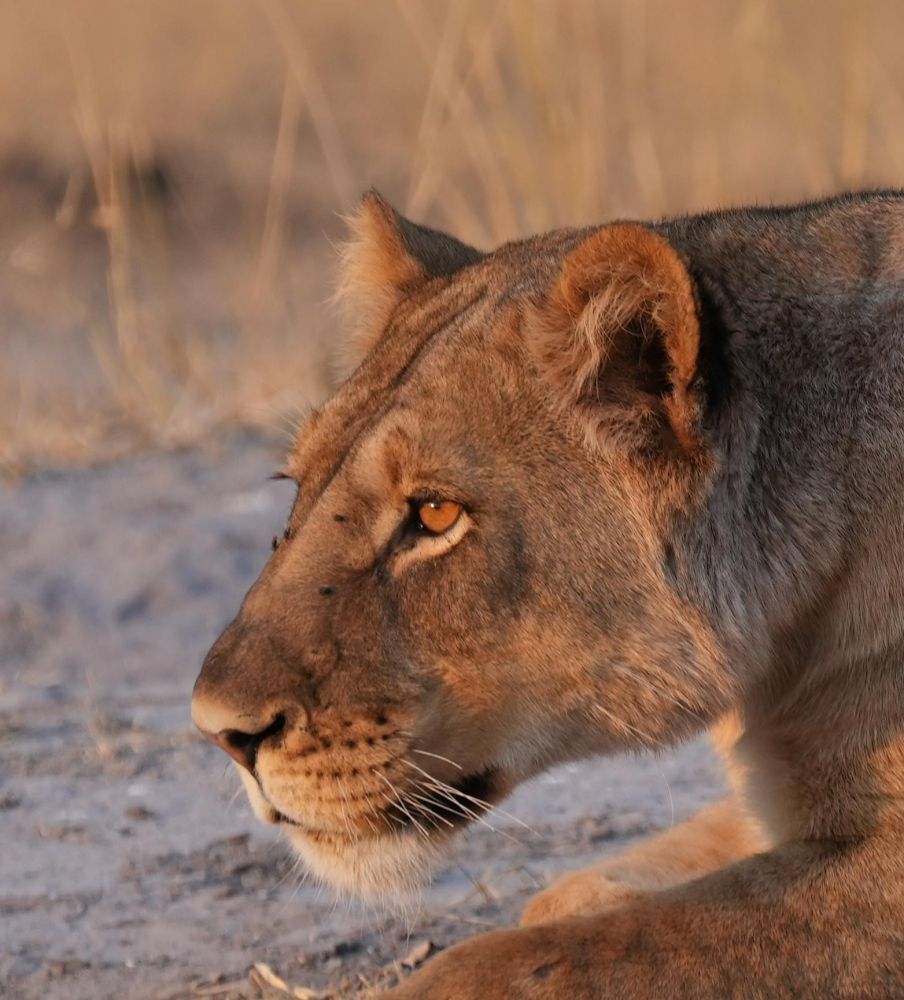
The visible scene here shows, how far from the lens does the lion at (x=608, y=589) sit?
9.20 ft

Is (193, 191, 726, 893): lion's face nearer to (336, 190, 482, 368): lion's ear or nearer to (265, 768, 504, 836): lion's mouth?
(265, 768, 504, 836): lion's mouth

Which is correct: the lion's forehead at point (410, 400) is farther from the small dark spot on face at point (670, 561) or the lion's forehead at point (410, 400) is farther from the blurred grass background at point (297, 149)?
the blurred grass background at point (297, 149)

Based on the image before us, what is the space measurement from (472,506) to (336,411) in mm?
384

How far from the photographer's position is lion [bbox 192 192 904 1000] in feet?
9.20

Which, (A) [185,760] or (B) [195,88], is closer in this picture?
(A) [185,760]

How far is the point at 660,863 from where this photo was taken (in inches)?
134

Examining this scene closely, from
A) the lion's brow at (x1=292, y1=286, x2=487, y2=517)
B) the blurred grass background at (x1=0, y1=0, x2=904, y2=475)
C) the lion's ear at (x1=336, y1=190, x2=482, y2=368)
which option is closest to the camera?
the lion's brow at (x1=292, y1=286, x2=487, y2=517)

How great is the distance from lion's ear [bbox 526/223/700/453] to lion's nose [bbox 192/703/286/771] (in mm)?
631

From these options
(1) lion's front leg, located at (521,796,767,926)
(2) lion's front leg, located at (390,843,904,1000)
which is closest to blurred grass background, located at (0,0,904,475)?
(1) lion's front leg, located at (521,796,767,926)

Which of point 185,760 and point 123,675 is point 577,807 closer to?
point 185,760

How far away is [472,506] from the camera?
2.87 m

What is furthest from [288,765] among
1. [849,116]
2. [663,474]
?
[849,116]

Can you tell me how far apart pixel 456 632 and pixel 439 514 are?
0.58 feet

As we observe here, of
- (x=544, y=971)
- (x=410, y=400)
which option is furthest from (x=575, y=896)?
(x=410, y=400)
